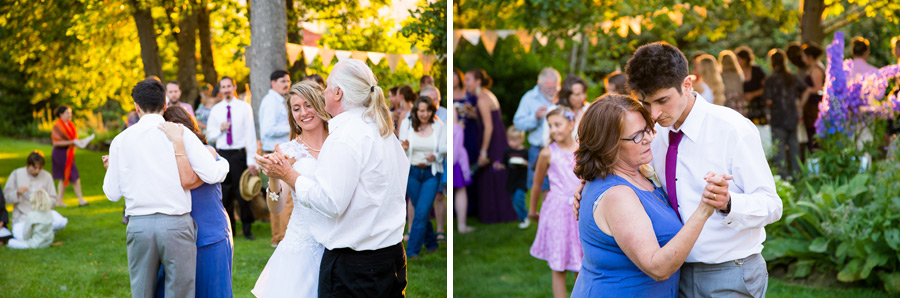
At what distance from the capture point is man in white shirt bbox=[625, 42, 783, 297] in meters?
2.46

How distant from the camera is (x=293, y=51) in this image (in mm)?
4504

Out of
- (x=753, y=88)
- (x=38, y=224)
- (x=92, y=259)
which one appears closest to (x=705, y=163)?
(x=92, y=259)

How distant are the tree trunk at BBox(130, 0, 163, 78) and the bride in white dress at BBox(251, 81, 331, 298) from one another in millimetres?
1344

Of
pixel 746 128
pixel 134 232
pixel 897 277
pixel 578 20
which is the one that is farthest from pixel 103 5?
pixel 578 20

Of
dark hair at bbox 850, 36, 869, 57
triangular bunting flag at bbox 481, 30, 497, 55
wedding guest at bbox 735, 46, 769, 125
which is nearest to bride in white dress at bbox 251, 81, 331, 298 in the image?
dark hair at bbox 850, 36, 869, 57

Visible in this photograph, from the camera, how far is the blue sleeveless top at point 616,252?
240cm

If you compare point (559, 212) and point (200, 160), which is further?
point (559, 212)

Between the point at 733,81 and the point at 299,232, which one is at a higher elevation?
the point at 733,81

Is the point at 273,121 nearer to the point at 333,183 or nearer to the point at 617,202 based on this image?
the point at 333,183

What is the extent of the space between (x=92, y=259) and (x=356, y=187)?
93.7 inches

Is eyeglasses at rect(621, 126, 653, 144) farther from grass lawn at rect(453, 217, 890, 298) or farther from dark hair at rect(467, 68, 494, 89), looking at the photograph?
dark hair at rect(467, 68, 494, 89)

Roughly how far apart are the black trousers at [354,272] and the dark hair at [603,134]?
0.93 meters

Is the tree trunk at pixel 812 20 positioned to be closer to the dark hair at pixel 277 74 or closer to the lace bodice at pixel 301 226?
the dark hair at pixel 277 74

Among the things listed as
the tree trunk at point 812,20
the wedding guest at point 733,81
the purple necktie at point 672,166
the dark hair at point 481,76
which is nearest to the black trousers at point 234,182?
the purple necktie at point 672,166
